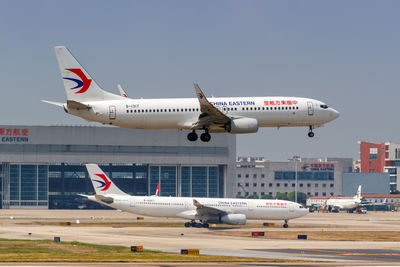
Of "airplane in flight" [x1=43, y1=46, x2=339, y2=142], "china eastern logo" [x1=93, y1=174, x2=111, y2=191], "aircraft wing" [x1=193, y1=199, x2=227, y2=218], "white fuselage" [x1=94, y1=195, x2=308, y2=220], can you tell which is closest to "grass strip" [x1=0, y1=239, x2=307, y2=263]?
"airplane in flight" [x1=43, y1=46, x2=339, y2=142]

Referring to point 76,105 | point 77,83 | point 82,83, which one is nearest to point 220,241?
point 82,83

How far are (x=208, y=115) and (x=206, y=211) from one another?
5747 centimetres

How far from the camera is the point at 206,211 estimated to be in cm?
13750

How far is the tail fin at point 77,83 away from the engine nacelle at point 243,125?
13428 millimetres

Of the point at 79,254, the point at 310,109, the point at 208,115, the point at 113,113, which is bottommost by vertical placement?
the point at 79,254

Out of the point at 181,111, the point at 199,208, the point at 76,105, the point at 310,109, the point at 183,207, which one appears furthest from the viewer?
the point at 183,207

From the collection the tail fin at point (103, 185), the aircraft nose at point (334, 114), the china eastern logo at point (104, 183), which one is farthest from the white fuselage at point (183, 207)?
the aircraft nose at point (334, 114)

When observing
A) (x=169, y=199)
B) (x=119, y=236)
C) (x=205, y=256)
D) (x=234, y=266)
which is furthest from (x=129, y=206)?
(x=234, y=266)

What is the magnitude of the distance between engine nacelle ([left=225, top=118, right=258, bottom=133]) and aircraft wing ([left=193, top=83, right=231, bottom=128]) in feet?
2.70

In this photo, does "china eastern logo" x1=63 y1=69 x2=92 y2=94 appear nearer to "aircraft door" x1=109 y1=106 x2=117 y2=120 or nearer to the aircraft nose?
"aircraft door" x1=109 y1=106 x2=117 y2=120

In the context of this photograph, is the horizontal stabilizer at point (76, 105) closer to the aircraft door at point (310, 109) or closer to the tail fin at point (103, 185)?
the aircraft door at point (310, 109)

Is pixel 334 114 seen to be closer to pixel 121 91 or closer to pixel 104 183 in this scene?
pixel 121 91

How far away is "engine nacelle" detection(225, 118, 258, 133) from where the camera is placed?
82062mm

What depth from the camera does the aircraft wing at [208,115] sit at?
81.1m
